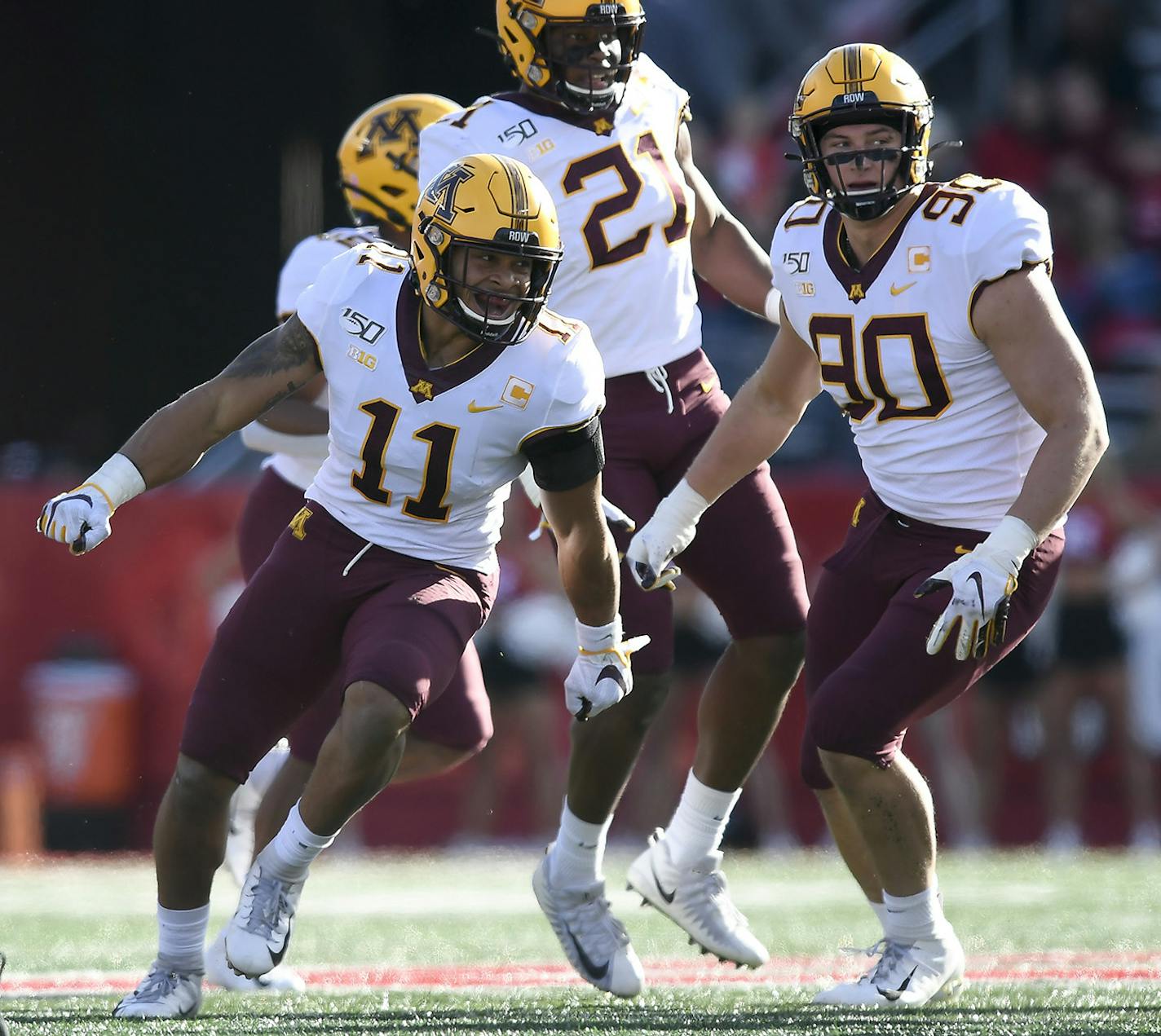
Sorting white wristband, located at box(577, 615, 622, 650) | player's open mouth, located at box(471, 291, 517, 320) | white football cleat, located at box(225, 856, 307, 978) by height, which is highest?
player's open mouth, located at box(471, 291, 517, 320)

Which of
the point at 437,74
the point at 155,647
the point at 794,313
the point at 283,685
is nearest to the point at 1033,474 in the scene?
the point at 794,313

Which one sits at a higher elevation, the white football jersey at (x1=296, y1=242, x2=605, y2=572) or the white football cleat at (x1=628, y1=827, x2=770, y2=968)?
the white football jersey at (x1=296, y1=242, x2=605, y2=572)

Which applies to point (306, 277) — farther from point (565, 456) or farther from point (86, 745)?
point (86, 745)

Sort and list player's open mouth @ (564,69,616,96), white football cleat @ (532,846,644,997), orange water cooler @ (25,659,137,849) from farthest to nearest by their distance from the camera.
Answer: orange water cooler @ (25,659,137,849)
player's open mouth @ (564,69,616,96)
white football cleat @ (532,846,644,997)

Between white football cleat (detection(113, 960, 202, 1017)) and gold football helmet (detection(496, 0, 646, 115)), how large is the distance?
2.16 meters

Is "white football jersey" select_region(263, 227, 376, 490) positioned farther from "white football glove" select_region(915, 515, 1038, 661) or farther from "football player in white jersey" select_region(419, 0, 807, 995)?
"white football glove" select_region(915, 515, 1038, 661)

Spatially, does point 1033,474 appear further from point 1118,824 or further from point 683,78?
point 683,78

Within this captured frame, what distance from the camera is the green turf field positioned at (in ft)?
13.3

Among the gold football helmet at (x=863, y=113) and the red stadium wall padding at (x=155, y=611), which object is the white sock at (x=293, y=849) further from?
the red stadium wall padding at (x=155, y=611)

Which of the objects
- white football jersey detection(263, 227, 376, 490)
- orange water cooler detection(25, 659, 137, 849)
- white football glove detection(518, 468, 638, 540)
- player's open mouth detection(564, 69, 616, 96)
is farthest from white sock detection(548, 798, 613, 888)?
orange water cooler detection(25, 659, 137, 849)

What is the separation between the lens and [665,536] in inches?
180

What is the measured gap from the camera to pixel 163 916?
13.7 ft

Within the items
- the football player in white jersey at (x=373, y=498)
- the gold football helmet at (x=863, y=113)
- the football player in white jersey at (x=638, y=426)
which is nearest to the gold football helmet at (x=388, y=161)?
the football player in white jersey at (x=638, y=426)

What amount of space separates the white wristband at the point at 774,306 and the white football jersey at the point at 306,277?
110 centimetres
